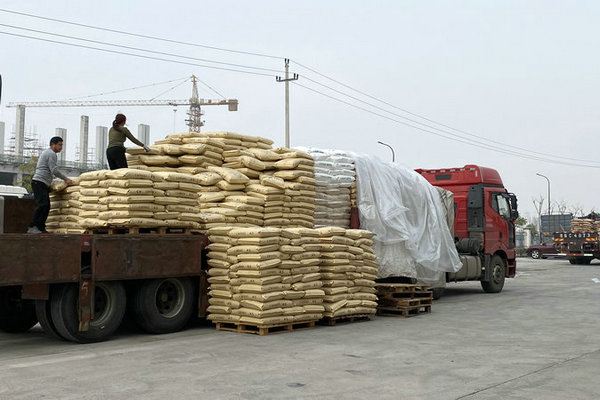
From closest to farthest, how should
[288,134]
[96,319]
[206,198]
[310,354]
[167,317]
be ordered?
[310,354]
[96,319]
[167,317]
[206,198]
[288,134]

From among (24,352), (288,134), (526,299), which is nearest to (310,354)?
(24,352)

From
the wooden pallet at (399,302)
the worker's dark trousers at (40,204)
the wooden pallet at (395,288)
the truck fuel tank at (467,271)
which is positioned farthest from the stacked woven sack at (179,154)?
the truck fuel tank at (467,271)

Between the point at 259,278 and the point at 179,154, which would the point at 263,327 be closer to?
the point at 259,278

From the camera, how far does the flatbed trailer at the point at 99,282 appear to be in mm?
8742

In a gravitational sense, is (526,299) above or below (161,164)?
below

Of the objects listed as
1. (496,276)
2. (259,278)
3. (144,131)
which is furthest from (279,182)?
(144,131)

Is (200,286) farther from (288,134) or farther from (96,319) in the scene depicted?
(288,134)

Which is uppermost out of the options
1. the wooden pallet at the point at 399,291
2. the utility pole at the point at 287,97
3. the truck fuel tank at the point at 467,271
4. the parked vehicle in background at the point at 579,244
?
the utility pole at the point at 287,97

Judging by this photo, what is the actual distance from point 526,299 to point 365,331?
7425mm

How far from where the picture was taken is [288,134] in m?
41.3

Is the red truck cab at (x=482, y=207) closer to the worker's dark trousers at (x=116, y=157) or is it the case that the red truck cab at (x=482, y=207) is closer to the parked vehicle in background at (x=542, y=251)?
the worker's dark trousers at (x=116, y=157)

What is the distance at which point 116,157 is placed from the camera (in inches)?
460

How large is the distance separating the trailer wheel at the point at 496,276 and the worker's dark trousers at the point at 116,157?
36.7ft

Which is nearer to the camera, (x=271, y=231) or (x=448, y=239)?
(x=271, y=231)
